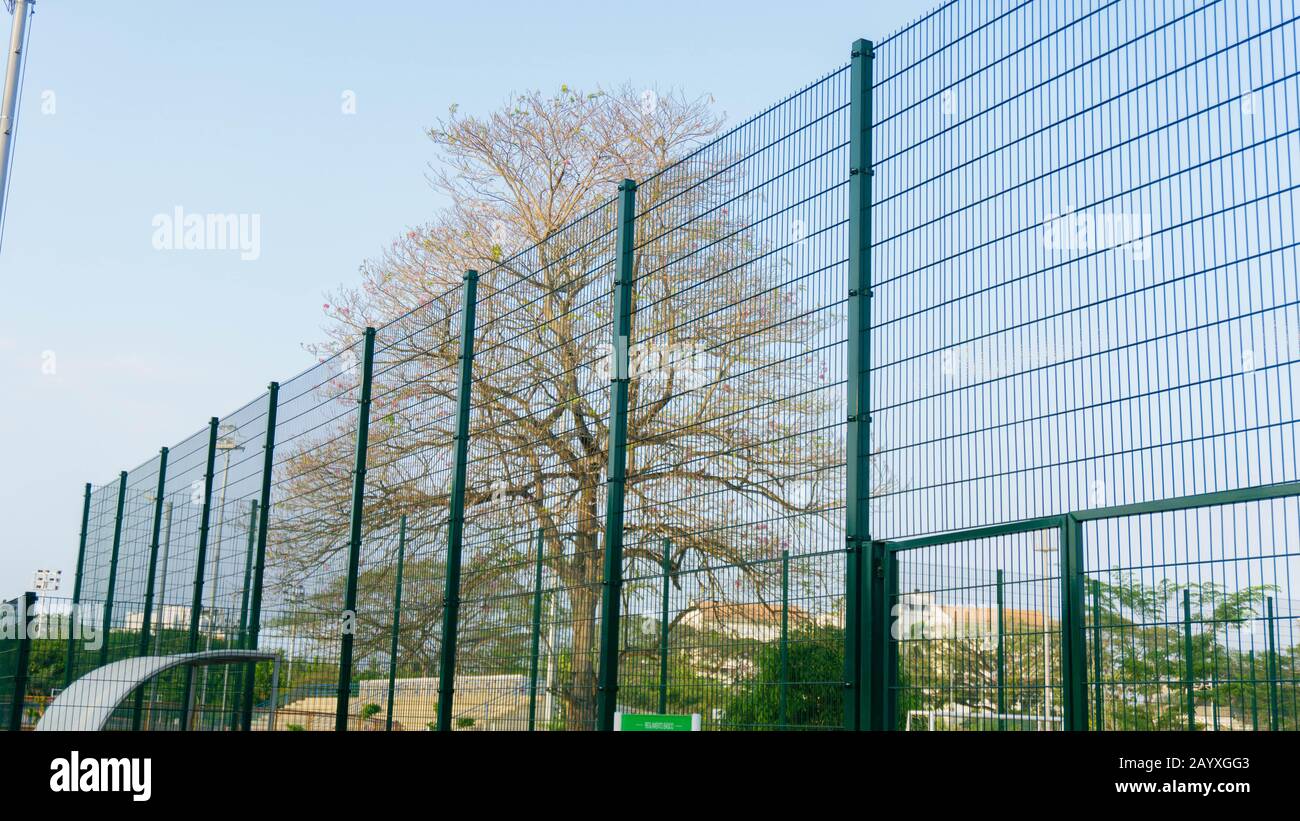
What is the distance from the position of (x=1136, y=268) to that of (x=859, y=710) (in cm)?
231

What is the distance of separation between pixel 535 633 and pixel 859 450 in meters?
3.15

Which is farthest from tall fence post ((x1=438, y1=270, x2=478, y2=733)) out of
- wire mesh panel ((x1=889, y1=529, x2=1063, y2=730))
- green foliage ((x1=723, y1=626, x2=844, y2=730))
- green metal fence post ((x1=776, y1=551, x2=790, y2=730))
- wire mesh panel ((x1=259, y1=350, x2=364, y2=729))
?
wire mesh panel ((x1=889, y1=529, x2=1063, y2=730))

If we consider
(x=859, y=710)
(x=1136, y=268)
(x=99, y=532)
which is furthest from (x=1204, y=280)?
(x=99, y=532)

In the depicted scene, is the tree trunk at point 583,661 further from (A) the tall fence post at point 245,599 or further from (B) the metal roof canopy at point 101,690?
(A) the tall fence post at point 245,599

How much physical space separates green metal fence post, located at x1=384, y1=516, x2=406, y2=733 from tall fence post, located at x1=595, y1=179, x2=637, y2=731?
2899mm

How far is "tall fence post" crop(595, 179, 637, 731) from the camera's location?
296 inches

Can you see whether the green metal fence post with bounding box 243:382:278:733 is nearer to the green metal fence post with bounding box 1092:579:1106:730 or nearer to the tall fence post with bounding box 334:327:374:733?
the tall fence post with bounding box 334:327:374:733

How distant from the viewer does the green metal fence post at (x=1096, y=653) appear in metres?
5.14

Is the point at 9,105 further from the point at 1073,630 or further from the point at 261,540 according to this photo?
the point at 1073,630

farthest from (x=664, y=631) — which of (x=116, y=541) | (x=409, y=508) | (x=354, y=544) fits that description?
(x=116, y=541)

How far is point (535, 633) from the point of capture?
28.1 feet

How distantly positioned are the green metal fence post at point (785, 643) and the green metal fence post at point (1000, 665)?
4.00 ft
